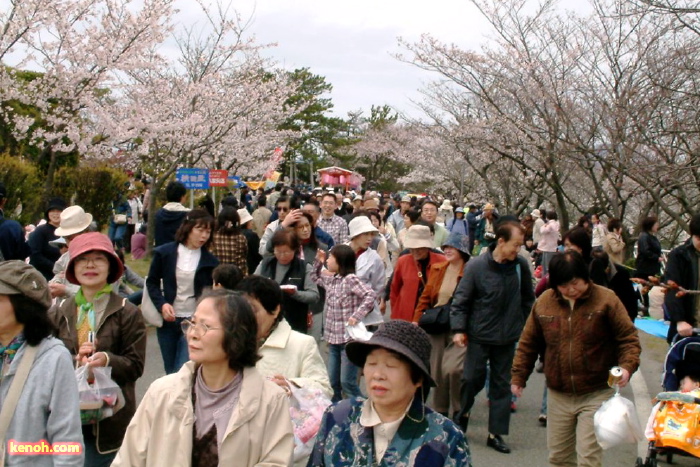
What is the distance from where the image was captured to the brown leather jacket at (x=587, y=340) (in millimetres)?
4859

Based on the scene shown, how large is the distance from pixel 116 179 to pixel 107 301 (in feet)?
52.6

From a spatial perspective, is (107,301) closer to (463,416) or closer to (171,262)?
(171,262)

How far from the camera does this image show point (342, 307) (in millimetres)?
6836

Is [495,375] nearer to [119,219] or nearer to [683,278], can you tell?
[683,278]

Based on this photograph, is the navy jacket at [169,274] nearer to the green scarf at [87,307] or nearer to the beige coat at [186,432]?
the green scarf at [87,307]

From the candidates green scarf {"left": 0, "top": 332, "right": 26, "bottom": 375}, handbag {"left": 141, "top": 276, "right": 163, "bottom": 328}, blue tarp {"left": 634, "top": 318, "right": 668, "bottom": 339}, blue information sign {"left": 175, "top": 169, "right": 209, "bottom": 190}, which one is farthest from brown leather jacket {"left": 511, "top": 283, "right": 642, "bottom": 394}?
blue information sign {"left": 175, "top": 169, "right": 209, "bottom": 190}

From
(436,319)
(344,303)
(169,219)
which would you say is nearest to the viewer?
(436,319)

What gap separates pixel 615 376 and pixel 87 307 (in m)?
2.97

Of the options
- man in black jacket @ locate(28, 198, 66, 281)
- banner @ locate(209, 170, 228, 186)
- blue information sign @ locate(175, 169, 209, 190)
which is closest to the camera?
man in black jacket @ locate(28, 198, 66, 281)

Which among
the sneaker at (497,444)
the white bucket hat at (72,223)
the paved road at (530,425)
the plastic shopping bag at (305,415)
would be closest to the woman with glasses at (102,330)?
the plastic shopping bag at (305,415)

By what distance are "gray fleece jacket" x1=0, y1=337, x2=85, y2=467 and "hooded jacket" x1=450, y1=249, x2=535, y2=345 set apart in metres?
3.66

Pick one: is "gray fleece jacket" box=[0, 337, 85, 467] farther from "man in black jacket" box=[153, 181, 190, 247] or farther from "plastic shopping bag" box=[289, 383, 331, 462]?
"man in black jacket" box=[153, 181, 190, 247]

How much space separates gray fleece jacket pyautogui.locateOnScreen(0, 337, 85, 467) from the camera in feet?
9.90

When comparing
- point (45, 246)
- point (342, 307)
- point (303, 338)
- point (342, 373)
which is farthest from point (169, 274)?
point (45, 246)
